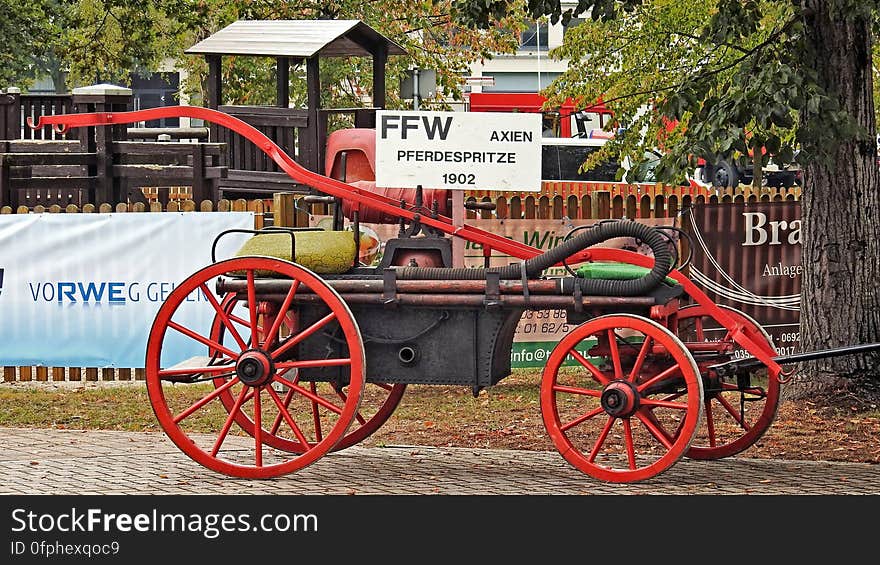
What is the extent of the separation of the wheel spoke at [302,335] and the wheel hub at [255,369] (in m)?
0.08

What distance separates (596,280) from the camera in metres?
7.76

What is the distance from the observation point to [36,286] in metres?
12.1

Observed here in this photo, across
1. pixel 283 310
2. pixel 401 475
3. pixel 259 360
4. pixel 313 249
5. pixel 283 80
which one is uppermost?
pixel 283 80

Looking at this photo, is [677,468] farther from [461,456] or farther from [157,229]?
[157,229]

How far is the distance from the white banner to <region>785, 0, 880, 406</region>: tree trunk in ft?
15.3

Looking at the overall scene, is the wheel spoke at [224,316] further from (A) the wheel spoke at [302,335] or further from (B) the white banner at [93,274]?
(B) the white banner at [93,274]

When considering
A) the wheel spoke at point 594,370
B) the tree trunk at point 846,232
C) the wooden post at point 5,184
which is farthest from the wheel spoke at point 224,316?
the wooden post at point 5,184

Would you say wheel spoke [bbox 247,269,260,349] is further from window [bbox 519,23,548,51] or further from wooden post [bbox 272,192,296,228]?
window [bbox 519,23,548,51]

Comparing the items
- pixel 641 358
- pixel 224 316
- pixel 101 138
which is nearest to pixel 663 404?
pixel 641 358

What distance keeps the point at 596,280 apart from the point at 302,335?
1.62 m

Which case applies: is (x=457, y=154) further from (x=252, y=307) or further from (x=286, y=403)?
(x=286, y=403)

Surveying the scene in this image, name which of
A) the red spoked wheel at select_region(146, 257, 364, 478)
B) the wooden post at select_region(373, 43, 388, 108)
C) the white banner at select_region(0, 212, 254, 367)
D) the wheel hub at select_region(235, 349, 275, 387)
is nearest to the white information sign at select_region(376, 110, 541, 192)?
the red spoked wheel at select_region(146, 257, 364, 478)

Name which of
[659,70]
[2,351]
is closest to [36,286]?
[2,351]

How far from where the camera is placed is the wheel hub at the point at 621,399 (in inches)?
295
